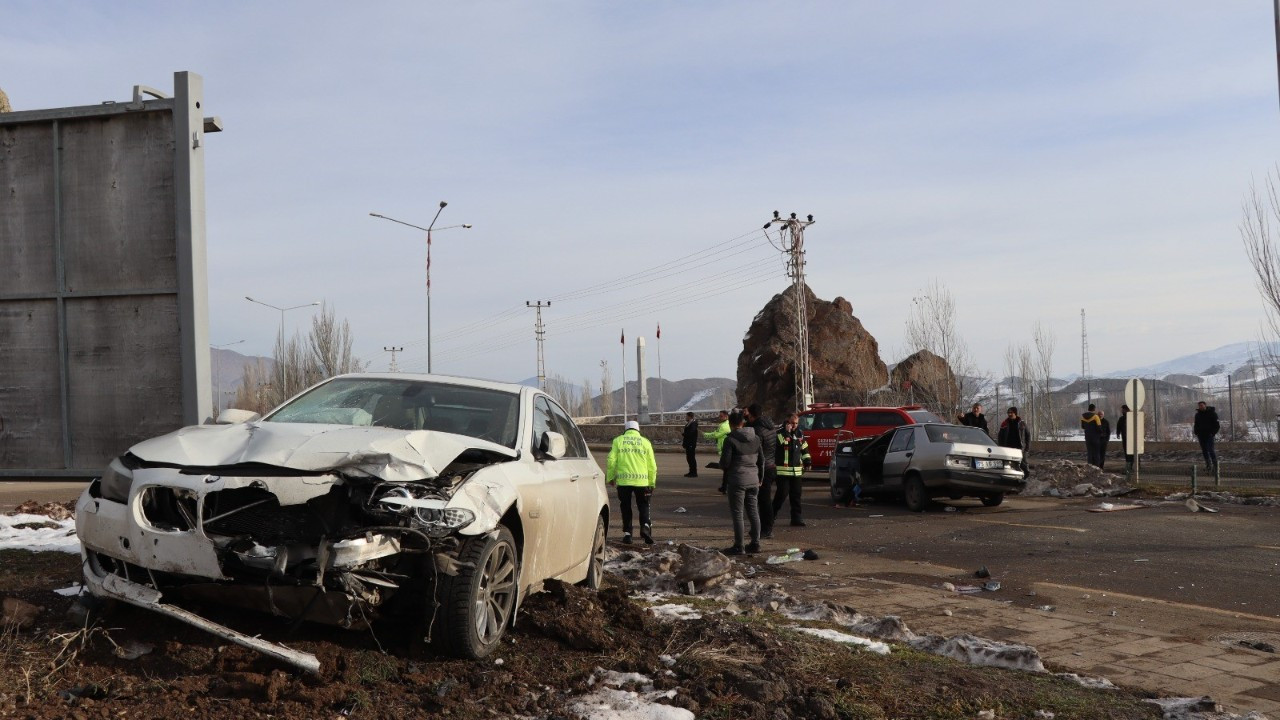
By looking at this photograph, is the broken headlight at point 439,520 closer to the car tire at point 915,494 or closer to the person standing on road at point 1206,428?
the car tire at point 915,494

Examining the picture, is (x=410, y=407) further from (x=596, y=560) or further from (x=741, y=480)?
(x=741, y=480)

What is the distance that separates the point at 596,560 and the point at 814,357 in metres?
49.0

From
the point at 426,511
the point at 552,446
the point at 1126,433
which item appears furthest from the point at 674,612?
the point at 1126,433

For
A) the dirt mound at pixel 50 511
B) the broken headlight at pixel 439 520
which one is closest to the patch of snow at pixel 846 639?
the broken headlight at pixel 439 520

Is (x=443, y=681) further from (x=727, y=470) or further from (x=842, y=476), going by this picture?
(x=842, y=476)

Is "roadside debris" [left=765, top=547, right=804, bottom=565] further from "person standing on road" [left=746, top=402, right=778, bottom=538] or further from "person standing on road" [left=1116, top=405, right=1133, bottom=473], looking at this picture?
"person standing on road" [left=1116, top=405, right=1133, bottom=473]

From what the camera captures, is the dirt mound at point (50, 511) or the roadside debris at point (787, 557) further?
the roadside debris at point (787, 557)

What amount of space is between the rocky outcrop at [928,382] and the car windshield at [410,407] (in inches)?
1431

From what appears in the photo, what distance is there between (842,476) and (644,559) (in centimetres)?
898

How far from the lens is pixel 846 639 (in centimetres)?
726

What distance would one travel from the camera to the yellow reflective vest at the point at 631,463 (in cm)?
1316

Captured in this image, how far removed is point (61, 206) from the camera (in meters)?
10.9

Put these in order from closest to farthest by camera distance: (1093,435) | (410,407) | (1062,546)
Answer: (410,407), (1062,546), (1093,435)

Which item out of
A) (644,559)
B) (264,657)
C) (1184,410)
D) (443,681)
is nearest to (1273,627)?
(644,559)
